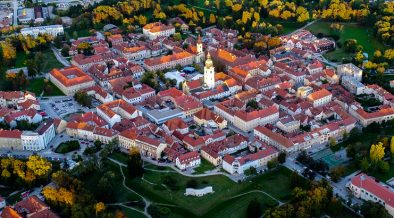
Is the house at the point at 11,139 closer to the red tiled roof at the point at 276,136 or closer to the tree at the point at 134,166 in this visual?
the tree at the point at 134,166

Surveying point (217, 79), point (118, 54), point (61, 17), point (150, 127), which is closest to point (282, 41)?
point (217, 79)

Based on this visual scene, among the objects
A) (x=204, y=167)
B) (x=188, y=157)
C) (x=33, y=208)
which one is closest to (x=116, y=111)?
(x=188, y=157)

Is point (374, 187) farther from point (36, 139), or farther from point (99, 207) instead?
point (36, 139)

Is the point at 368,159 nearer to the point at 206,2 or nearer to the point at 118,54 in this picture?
the point at 118,54

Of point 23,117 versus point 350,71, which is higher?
point 350,71

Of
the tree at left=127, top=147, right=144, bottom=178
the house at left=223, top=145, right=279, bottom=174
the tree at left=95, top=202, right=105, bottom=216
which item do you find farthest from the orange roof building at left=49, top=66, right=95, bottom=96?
the tree at left=95, top=202, right=105, bottom=216

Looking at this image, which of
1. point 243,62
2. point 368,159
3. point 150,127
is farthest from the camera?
point 243,62
